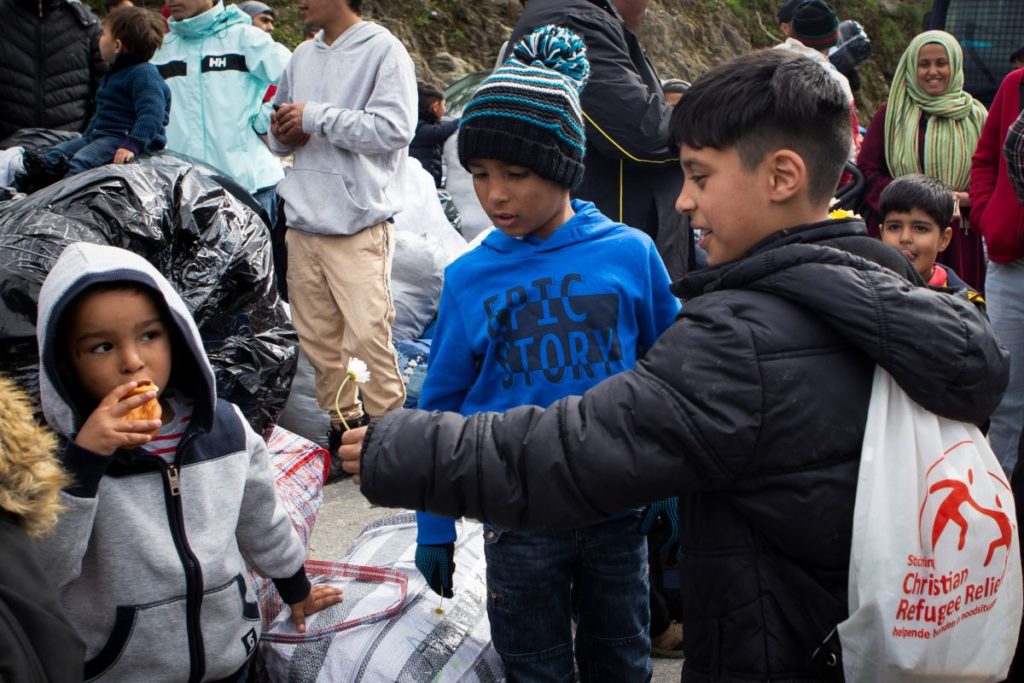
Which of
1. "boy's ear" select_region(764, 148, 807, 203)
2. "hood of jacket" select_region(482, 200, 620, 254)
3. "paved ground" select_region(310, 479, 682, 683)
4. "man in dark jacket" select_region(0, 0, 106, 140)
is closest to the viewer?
"boy's ear" select_region(764, 148, 807, 203)

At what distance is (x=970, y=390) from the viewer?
62.3 inches

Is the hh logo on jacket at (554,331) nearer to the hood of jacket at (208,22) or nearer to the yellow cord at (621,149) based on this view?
the yellow cord at (621,149)

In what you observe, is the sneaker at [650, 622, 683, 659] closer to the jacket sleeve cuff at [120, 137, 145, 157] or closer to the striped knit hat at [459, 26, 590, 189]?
the striped knit hat at [459, 26, 590, 189]

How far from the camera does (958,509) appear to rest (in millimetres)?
1583

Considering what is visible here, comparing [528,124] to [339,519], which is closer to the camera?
[528,124]

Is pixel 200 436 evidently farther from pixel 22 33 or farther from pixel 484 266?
pixel 22 33

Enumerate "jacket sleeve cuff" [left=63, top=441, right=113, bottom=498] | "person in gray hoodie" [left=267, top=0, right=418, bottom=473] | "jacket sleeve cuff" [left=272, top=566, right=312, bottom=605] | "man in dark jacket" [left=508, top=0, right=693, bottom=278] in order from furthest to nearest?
"person in gray hoodie" [left=267, top=0, right=418, bottom=473] → "man in dark jacket" [left=508, top=0, right=693, bottom=278] → "jacket sleeve cuff" [left=272, top=566, right=312, bottom=605] → "jacket sleeve cuff" [left=63, top=441, right=113, bottom=498]

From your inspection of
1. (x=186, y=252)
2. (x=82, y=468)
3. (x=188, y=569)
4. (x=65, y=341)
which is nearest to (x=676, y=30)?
(x=186, y=252)

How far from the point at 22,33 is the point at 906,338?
6.21 m

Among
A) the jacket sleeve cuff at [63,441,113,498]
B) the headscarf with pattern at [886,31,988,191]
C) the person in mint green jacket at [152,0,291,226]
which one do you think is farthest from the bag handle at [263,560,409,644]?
the headscarf with pattern at [886,31,988,191]

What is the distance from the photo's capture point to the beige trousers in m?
4.70

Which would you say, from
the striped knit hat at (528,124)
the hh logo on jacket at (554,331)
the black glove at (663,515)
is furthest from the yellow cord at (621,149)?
the black glove at (663,515)

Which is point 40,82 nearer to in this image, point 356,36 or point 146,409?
point 356,36

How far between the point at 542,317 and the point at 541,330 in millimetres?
30
